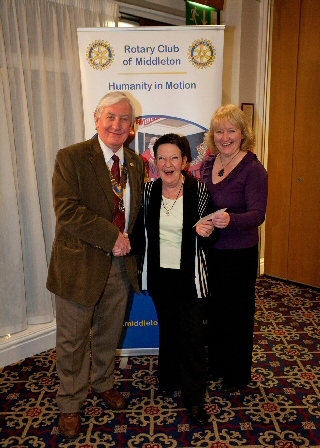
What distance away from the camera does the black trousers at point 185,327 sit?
86.8 inches

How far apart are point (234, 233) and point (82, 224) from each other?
0.85 m

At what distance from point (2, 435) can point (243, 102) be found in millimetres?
3494

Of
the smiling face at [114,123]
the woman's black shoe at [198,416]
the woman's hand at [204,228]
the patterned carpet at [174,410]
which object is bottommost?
the patterned carpet at [174,410]

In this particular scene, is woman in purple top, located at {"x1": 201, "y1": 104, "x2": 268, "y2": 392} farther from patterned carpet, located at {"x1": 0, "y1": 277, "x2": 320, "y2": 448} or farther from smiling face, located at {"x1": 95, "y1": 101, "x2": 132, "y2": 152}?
smiling face, located at {"x1": 95, "y1": 101, "x2": 132, "y2": 152}

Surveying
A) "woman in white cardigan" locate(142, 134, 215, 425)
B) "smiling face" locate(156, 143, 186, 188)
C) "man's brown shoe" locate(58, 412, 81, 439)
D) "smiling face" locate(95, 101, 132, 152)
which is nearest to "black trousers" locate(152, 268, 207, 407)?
"woman in white cardigan" locate(142, 134, 215, 425)

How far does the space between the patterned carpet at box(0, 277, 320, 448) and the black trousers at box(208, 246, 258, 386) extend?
18 centimetres

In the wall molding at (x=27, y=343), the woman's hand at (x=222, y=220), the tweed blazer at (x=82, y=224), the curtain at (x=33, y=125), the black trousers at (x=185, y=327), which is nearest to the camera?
the tweed blazer at (x=82, y=224)

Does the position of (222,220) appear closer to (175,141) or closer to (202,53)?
(175,141)

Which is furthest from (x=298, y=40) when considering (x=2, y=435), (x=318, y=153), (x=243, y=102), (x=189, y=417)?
(x=2, y=435)

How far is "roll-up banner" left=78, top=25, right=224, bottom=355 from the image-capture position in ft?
8.52

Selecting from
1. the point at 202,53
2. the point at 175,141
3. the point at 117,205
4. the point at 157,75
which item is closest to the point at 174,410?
the point at 117,205

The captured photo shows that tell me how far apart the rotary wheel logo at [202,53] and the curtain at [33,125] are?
0.88 metres

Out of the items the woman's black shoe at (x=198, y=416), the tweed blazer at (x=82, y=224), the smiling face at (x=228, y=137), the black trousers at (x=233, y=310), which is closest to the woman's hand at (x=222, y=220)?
the black trousers at (x=233, y=310)

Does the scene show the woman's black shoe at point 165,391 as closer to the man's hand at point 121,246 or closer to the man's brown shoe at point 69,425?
the man's brown shoe at point 69,425
